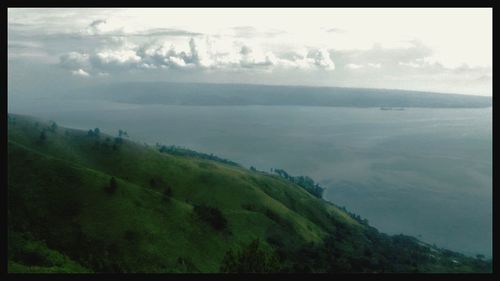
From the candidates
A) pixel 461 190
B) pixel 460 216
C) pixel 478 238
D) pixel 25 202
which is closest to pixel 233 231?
Answer: pixel 25 202

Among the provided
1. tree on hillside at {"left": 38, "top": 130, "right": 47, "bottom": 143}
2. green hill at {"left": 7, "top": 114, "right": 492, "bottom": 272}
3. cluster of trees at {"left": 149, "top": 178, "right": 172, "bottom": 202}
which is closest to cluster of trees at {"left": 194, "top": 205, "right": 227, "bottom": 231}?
green hill at {"left": 7, "top": 114, "right": 492, "bottom": 272}

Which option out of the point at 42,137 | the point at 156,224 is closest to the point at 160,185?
the point at 42,137

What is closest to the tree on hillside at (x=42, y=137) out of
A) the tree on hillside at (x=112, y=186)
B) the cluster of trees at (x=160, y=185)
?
the cluster of trees at (x=160, y=185)

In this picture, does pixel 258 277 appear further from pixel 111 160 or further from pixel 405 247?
pixel 405 247

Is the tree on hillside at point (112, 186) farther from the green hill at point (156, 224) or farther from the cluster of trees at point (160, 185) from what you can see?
the cluster of trees at point (160, 185)

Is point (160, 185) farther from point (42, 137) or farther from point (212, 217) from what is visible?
point (42, 137)

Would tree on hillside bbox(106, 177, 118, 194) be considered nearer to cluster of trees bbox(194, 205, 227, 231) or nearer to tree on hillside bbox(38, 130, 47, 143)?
cluster of trees bbox(194, 205, 227, 231)
